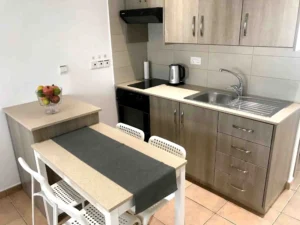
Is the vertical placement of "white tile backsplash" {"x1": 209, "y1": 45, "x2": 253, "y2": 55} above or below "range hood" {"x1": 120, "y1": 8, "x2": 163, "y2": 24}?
below

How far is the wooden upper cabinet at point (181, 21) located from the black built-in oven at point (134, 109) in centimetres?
72

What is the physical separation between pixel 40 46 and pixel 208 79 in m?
1.78

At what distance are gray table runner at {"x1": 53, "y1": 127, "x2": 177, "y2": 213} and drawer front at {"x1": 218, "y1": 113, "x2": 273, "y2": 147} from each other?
2.88ft

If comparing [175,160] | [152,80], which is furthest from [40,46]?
[175,160]

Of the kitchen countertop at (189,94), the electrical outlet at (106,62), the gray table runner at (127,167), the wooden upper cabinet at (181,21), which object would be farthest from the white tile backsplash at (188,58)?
the gray table runner at (127,167)

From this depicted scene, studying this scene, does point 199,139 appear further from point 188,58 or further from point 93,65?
point 93,65

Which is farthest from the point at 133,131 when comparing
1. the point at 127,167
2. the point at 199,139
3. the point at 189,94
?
the point at 189,94

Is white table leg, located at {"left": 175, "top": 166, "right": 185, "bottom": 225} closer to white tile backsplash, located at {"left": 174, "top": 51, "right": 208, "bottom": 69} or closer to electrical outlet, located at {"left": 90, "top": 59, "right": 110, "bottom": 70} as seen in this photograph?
white tile backsplash, located at {"left": 174, "top": 51, "right": 208, "bottom": 69}

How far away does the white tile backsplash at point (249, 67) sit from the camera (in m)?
2.17

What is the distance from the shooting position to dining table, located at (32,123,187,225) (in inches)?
47.9

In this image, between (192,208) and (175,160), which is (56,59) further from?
(192,208)

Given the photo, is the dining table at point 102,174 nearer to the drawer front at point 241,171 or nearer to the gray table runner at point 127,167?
the gray table runner at point 127,167

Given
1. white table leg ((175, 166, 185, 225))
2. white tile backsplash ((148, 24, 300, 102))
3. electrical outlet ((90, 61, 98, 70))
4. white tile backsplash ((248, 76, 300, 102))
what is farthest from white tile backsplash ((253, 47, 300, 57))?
electrical outlet ((90, 61, 98, 70))

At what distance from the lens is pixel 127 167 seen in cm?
147
